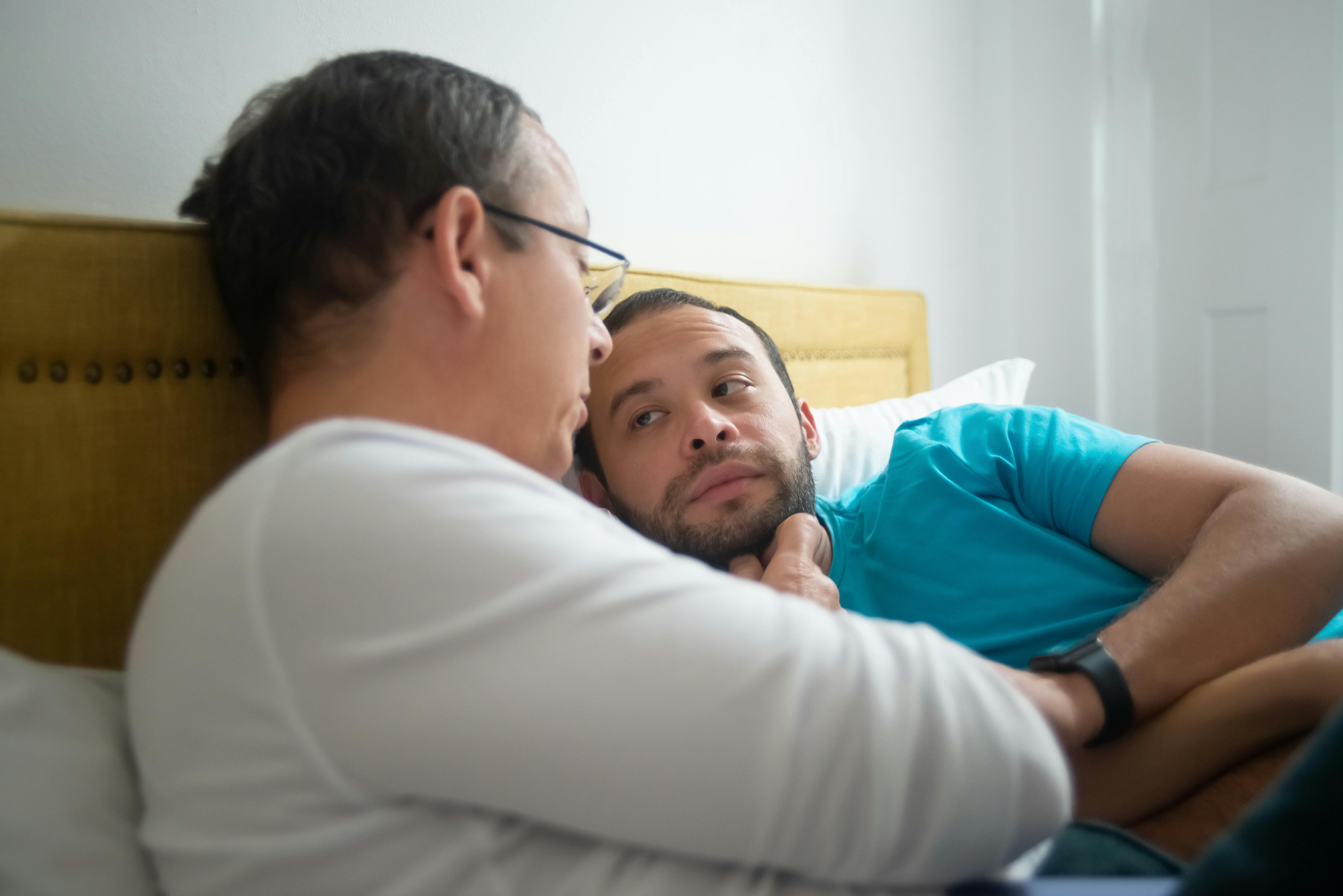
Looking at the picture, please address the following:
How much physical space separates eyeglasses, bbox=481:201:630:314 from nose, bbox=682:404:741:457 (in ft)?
0.74

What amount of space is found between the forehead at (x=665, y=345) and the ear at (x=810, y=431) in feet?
0.50

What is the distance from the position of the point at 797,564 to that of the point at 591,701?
0.66m

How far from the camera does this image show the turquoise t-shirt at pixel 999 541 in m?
1.09

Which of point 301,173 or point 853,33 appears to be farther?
point 853,33

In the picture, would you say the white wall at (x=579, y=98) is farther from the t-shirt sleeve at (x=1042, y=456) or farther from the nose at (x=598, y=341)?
the t-shirt sleeve at (x=1042, y=456)

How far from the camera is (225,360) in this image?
0.91 metres

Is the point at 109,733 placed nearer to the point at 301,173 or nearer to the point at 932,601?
the point at 301,173

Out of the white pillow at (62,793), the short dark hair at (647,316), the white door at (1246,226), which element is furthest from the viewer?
the white door at (1246,226)

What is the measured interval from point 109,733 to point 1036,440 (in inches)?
45.6

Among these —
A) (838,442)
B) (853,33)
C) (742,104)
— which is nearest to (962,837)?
(838,442)

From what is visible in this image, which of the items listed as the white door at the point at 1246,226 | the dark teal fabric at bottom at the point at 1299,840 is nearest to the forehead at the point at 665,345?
the dark teal fabric at bottom at the point at 1299,840

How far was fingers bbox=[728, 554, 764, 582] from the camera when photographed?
1.17 meters

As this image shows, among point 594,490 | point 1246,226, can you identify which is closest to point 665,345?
point 594,490

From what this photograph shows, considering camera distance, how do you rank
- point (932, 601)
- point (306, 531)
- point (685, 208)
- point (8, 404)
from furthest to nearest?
point (685, 208)
point (932, 601)
point (8, 404)
point (306, 531)
